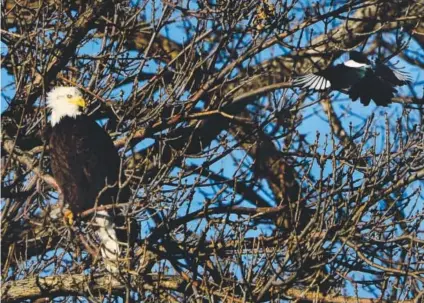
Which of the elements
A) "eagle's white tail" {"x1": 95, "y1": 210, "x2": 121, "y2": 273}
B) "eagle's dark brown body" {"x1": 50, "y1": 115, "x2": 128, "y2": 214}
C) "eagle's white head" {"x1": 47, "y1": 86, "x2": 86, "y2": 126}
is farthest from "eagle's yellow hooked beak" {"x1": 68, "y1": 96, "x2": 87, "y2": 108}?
"eagle's white tail" {"x1": 95, "y1": 210, "x2": 121, "y2": 273}

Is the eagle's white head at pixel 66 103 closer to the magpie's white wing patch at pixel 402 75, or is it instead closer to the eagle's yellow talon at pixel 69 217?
the eagle's yellow talon at pixel 69 217

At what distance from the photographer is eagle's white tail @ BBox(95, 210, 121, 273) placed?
688cm

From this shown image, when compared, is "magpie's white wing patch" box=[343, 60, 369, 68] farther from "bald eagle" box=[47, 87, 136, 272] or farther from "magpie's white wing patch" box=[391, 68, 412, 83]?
"bald eagle" box=[47, 87, 136, 272]

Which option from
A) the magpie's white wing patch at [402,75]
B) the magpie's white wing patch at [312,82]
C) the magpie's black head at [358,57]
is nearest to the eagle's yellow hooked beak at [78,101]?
the magpie's white wing patch at [312,82]

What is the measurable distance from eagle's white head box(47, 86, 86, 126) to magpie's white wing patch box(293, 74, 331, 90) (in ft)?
5.83

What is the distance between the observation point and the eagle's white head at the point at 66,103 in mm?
8672

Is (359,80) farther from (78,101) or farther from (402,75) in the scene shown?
(78,101)

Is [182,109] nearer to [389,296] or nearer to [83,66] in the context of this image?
[83,66]

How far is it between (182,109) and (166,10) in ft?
2.72

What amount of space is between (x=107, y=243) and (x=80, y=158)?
2.81ft

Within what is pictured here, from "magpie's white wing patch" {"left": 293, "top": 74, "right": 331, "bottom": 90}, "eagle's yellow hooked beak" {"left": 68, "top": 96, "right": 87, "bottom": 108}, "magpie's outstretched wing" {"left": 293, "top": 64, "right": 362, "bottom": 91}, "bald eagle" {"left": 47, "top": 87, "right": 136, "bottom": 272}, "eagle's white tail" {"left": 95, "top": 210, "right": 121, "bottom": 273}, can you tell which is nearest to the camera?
"eagle's white tail" {"left": 95, "top": 210, "right": 121, "bottom": 273}

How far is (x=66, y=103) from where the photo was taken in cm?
866

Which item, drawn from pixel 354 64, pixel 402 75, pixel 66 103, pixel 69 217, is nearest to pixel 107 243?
pixel 69 217

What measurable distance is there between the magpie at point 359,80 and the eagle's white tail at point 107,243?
2.40 m
